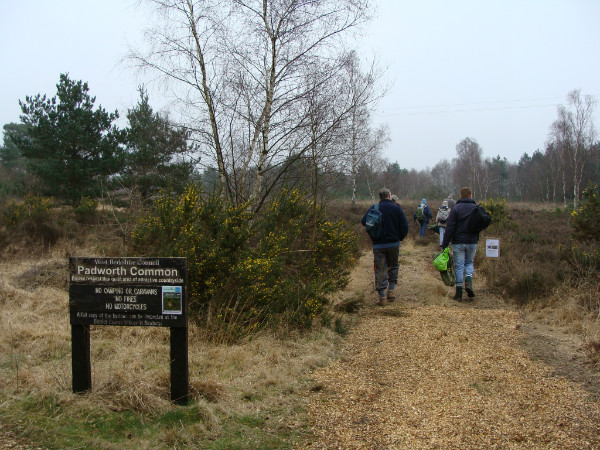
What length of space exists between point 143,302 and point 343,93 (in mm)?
7813

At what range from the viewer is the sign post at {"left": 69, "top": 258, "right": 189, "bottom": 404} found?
4074mm

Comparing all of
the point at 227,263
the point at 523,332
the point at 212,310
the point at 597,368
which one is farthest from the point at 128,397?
the point at 523,332

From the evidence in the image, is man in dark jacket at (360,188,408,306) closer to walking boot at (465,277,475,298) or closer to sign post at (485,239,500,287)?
walking boot at (465,277,475,298)

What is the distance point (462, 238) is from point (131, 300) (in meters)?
6.27

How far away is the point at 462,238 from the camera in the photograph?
8875mm

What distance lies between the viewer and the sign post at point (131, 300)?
4.07 meters

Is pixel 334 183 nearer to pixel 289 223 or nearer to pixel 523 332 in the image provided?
pixel 289 223

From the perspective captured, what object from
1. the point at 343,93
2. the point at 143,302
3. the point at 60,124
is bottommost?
the point at 143,302

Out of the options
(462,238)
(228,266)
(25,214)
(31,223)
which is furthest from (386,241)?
(25,214)

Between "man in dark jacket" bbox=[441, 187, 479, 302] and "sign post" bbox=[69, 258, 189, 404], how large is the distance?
5915mm

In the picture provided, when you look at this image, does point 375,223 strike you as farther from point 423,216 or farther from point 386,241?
point 423,216

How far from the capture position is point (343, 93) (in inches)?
427

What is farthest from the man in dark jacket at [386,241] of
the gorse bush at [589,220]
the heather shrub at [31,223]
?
the heather shrub at [31,223]

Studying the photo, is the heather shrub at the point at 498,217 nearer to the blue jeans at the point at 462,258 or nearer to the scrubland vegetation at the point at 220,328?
the scrubland vegetation at the point at 220,328
